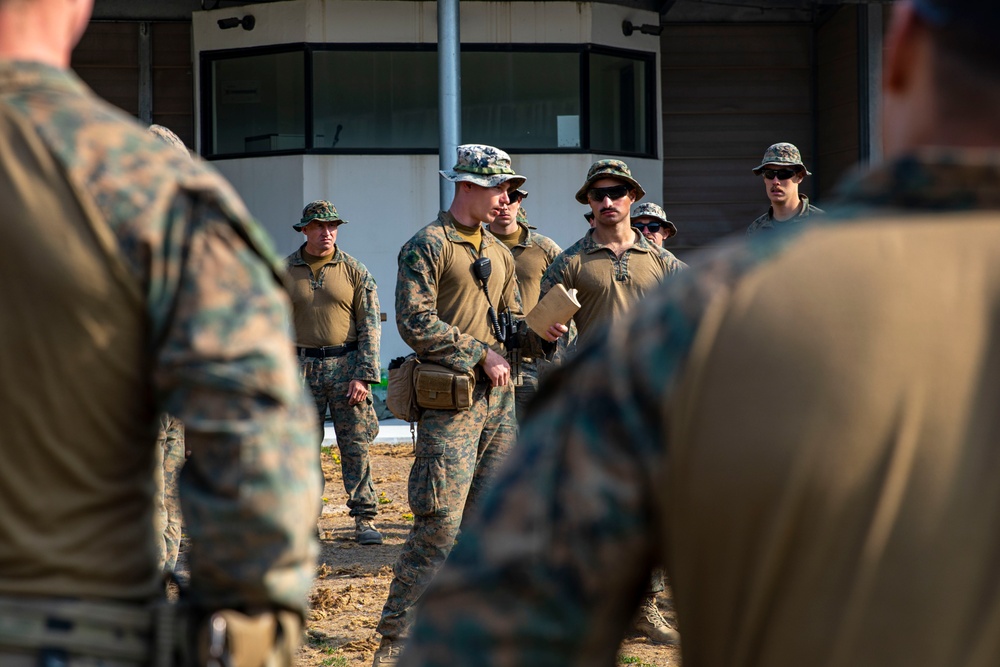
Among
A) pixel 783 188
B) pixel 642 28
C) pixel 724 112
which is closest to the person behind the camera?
pixel 783 188

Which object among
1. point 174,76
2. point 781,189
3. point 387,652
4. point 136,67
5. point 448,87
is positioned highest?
point 136,67

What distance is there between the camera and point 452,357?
570cm

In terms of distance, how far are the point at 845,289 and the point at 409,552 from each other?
175 inches

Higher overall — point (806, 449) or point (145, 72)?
point (145, 72)

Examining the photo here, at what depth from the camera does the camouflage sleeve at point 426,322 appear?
5.69 m

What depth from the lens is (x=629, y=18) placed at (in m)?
16.0

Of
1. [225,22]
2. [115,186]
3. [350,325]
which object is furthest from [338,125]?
[115,186]

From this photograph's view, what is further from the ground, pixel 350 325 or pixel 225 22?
pixel 225 22

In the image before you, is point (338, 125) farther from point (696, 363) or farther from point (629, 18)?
point (696, 363)

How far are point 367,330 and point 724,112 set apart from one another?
911 centimetres

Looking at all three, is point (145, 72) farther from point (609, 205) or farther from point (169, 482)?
point (169, 482)

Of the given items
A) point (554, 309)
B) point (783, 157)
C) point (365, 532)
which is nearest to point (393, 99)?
point (783, 157)

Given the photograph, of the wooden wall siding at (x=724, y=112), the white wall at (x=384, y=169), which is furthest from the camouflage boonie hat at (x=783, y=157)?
the wooden wall siding at (x=724, y=112)

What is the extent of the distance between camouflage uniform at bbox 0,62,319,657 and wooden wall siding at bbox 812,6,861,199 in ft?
48.9
